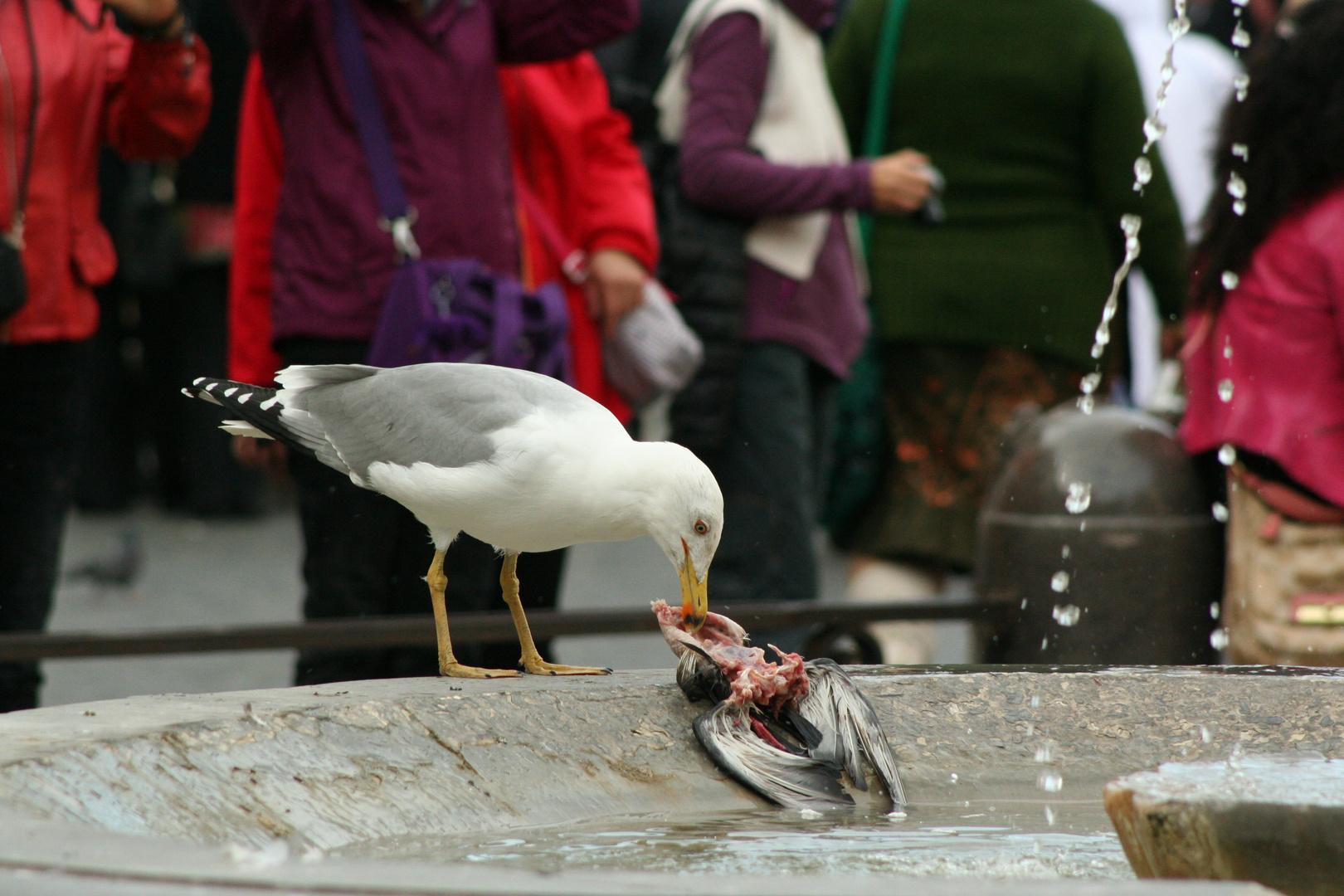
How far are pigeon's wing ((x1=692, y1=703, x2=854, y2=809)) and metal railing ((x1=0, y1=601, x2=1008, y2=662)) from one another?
1341 mm

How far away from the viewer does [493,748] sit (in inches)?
108

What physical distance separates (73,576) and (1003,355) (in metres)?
4.60

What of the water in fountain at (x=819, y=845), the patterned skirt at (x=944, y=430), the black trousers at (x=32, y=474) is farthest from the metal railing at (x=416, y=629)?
the water in fountain at (x=819, y=845)

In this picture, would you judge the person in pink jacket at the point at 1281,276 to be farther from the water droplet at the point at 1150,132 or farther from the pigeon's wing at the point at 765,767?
the pigeon's wing at the point at 765,767

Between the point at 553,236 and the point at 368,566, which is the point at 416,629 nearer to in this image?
the point at 368,566

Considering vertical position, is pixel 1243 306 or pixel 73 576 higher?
pixel 1243 306

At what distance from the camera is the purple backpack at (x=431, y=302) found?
3.88 m

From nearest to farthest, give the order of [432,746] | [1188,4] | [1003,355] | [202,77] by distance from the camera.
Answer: [432,746], [202,77], [1003,355], [1188,4]

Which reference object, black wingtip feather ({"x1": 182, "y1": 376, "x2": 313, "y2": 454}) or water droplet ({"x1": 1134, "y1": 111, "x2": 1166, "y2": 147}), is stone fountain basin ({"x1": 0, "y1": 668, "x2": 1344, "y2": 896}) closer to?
black wingtip feather ({"x1": 182, "y1": 376, "x2": 313, "y2": 454})

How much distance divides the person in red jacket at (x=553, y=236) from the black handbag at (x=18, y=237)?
0.47m

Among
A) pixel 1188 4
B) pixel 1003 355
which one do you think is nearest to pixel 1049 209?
pixel 1003 355

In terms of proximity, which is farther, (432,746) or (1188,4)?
(1188,4)

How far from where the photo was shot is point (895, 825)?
8.86ft

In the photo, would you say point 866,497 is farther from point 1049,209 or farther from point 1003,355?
point 1049,209
